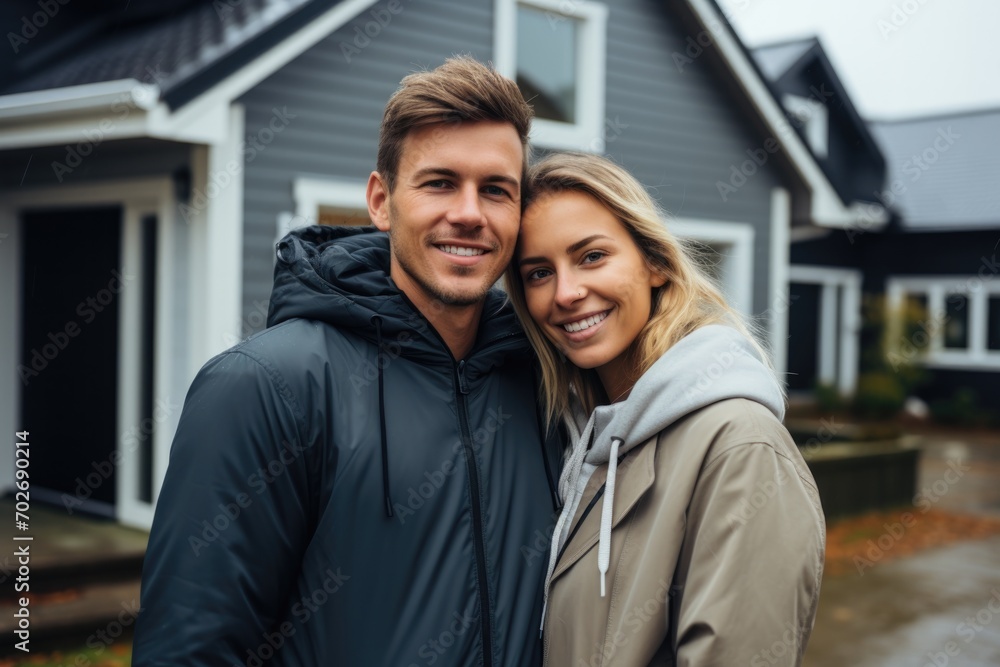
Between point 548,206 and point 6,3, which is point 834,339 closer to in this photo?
point 6,3

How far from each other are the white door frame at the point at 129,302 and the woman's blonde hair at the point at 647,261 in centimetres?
520

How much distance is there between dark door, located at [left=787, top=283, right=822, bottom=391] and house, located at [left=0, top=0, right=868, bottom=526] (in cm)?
1017

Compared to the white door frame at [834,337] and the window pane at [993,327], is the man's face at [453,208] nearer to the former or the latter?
the white door frame at [834,337]

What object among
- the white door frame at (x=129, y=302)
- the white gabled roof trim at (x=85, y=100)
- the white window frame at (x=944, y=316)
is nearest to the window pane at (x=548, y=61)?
the white door frame at (x=129, y=302)

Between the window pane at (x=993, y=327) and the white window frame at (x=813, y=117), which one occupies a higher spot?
the white window frame at (x=813, y=117)

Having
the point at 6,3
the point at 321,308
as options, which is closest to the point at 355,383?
the point at 321,308

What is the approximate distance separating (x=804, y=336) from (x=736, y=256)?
9718mm

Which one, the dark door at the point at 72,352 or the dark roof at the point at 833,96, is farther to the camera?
the dark roof at the point at 833,96

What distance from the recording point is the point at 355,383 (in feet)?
6.79

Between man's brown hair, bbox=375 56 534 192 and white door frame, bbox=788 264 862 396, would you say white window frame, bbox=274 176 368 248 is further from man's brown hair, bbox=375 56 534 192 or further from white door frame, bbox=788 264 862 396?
white door frame, bbox=788 264 862 396

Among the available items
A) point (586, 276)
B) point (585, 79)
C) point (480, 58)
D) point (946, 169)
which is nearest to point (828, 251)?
point (946, 169)

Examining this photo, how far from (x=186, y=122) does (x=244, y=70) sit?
25.1 inches

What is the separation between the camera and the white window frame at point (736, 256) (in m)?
10.6

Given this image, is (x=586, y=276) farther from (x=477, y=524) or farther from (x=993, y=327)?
(x=993, y=327)
